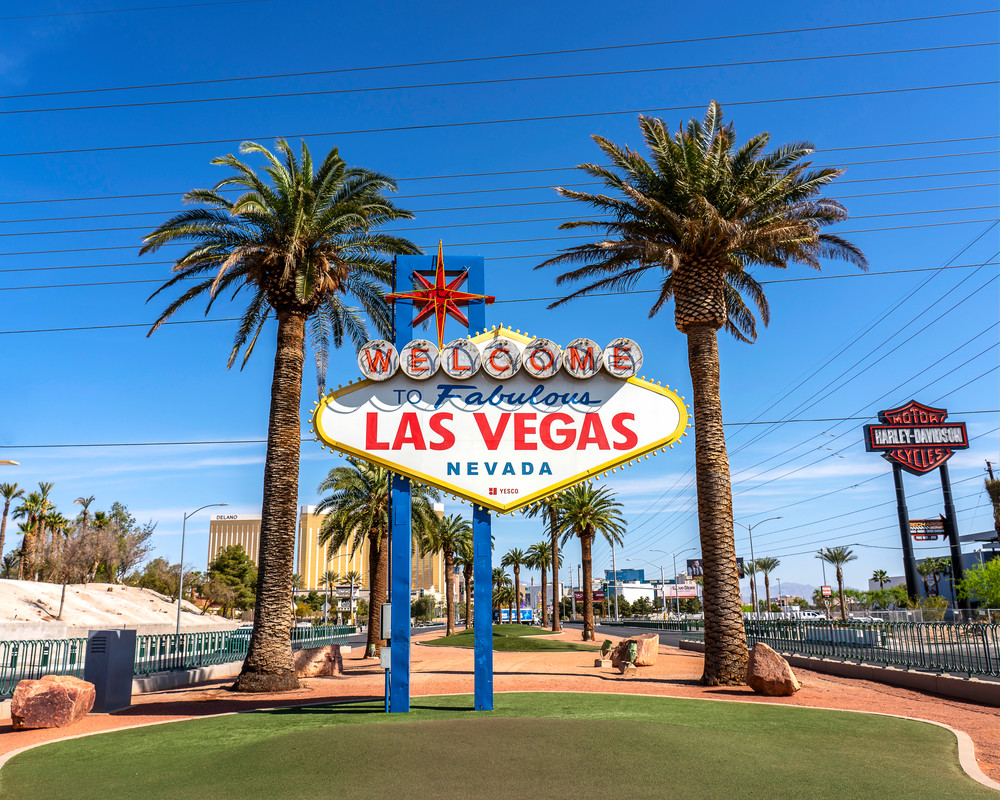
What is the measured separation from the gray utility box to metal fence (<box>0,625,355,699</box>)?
4.33ft

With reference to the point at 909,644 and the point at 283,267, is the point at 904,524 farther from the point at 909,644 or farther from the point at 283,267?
the point at 283,267

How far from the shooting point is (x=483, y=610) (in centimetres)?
1445

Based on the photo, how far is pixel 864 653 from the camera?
76.2 feet

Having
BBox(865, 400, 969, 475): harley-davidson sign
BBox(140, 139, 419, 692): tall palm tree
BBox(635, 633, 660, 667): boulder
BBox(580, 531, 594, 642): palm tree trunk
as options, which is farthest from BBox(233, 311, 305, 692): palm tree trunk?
BBox(865, 400, 969, 475): harley-davidson sign

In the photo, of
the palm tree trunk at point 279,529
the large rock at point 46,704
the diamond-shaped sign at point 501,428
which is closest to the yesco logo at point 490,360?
the diamond-shaped sign at point 501,428

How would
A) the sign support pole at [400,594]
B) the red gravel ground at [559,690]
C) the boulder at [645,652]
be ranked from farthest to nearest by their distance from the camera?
the boulder at [645,652] < the sign support pole at [400,594] < the red gravel ground at [559,690]

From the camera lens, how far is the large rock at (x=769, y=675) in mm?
17391

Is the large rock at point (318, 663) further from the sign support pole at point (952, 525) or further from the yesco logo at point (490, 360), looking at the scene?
the sign support pole at point (952, 525)

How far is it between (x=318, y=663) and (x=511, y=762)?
1847 cm

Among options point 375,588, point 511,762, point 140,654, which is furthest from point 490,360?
point 375,588

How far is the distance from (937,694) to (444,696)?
12028mm

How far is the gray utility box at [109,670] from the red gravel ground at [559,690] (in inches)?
19.5

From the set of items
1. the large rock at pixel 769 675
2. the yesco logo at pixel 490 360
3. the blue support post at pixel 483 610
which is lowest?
the large rock at pixel 769 675

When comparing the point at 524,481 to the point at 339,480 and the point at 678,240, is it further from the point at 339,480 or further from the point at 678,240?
the point at 339,480
